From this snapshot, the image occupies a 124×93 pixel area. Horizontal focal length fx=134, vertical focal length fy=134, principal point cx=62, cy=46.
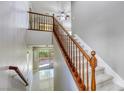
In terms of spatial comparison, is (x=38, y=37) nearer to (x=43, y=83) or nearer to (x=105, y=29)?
(x=105, y=29)

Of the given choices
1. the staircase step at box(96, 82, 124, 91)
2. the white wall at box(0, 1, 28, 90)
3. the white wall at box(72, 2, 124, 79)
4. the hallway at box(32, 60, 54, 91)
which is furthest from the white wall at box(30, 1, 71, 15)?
the staircase step at box(96, 82, 124, 91)

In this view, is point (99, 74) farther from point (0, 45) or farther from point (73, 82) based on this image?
point (0, 45)

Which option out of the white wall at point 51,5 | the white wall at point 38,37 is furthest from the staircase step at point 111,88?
the white wall at point 51,5

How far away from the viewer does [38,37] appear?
5371 mm

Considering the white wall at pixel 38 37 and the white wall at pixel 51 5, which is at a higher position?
the white wall at pixel 51 5

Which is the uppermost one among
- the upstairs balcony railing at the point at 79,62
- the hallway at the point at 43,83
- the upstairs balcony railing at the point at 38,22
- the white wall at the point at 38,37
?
the upstairs balcony railing at the point at 38,22

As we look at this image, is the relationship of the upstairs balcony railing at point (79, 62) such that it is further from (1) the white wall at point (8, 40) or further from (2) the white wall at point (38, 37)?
(1) the white wall at point (8, 40)

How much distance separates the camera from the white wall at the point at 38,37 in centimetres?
517

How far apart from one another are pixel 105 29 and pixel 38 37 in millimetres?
2732

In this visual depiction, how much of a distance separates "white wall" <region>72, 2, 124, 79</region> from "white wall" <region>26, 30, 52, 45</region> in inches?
49.9

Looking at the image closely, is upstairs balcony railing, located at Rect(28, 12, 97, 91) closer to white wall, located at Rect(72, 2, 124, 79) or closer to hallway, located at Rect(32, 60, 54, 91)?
white wall, located at Rect(72, 2, 124, 79)

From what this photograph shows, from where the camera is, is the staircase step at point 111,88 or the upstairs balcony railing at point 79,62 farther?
the staircase step at point 111,88

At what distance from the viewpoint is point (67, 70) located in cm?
336

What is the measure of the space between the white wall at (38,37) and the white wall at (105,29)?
1266 millimetres
